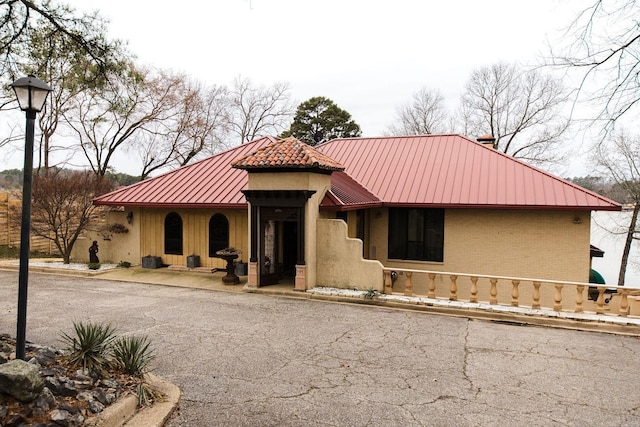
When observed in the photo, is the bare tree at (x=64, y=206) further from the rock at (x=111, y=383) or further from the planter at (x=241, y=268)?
the rock at (x=111, y=383)

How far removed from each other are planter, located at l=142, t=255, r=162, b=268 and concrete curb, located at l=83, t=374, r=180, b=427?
11817 millimetres

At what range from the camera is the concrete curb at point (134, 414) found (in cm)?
513

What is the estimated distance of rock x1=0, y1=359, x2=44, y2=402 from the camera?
4.79m

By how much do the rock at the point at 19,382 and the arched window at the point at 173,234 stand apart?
→ 12691 mm

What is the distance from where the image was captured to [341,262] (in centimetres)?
1362

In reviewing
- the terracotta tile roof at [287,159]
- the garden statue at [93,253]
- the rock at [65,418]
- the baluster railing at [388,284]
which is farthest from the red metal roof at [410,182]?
the rock at [65,418]

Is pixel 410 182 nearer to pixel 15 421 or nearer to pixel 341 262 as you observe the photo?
pixel 341 262

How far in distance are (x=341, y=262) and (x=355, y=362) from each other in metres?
5.80

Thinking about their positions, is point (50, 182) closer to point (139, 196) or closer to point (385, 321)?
point (139, 196)

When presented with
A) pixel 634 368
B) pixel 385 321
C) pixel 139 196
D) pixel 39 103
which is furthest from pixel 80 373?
pixel 139 196

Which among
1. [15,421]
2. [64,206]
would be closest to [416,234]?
[64,206]

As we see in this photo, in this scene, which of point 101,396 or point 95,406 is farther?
point 101,396

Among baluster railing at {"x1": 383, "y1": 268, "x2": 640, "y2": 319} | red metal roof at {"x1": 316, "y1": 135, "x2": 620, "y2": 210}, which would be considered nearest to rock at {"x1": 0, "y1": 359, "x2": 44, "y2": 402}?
baluster railing at {"x1": 383, "y1": 268, "x2": 640, "y2": 319}

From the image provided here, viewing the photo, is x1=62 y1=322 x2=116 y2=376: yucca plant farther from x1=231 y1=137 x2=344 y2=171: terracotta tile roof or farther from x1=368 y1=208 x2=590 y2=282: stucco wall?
x1=368 y1=208 x2=590 y2=282: stucco wall
